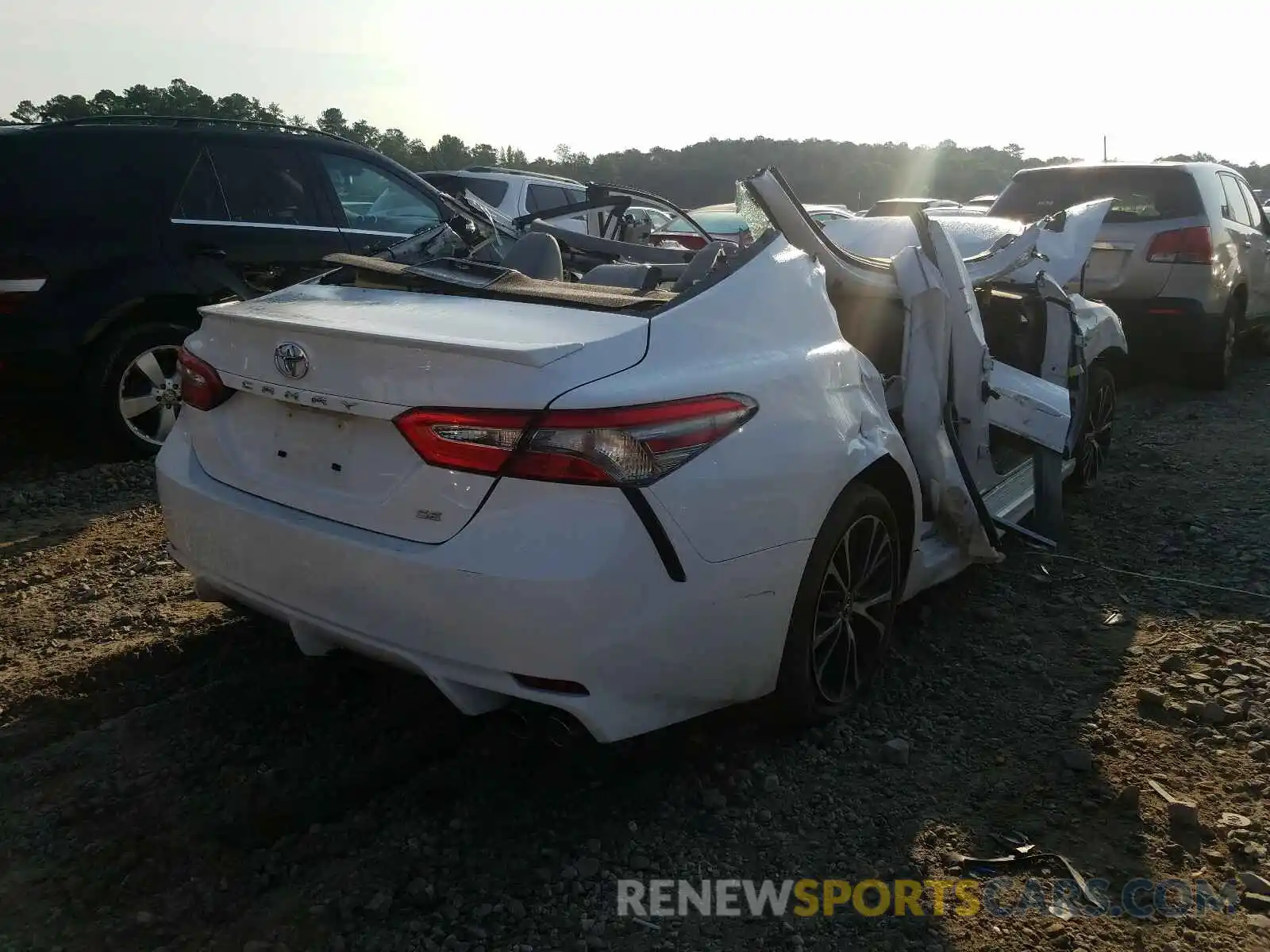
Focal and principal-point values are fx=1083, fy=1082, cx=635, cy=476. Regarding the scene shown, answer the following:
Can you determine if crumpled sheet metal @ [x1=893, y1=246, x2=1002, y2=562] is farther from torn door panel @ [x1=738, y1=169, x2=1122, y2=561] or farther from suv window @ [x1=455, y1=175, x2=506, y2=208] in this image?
suv window @ [x1=455, y1=175, x2=506, y2=208]

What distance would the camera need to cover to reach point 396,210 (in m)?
6.92

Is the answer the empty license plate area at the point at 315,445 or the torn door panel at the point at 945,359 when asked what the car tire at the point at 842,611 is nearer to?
the torn door panel at the point at 945,359

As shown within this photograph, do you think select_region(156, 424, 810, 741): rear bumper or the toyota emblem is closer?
select_region(156, 424, 810, 741): rear bumper

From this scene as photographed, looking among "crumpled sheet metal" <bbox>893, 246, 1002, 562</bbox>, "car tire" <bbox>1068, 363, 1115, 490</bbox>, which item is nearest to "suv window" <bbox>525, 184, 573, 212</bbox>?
A: "car tire" <bbox>1068, 363, 1115, 490</bbox>

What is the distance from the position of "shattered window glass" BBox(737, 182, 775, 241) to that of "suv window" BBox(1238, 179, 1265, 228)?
24.7 feet

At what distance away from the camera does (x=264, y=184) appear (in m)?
6.48

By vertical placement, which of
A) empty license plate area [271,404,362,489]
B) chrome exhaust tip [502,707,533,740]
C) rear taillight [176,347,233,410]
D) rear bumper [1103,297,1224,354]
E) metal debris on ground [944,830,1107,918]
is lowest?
metal debris on ground [944,830,1107,918]

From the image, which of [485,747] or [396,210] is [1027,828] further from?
[396,210]

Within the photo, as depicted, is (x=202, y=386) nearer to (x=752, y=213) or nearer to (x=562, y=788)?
(x=562, y=788)

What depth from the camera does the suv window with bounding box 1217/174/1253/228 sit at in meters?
8.68

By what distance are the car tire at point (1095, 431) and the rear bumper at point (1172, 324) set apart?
103 inches

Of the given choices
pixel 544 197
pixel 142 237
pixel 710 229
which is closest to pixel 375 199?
pixel 142 237

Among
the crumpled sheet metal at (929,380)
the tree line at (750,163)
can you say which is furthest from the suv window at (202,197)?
the tree line at (750,163)

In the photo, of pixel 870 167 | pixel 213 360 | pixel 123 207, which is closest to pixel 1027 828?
pixel 213 360
